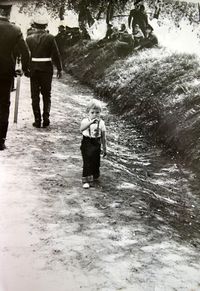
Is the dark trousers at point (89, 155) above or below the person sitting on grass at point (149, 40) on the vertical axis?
below

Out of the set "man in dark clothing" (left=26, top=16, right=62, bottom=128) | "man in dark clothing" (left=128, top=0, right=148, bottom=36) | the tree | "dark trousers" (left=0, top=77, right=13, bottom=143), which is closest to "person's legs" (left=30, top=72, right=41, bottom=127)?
"man in dark clothing" (left=26, top=16, right=62, bottom=128)

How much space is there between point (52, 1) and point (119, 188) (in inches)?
56.9

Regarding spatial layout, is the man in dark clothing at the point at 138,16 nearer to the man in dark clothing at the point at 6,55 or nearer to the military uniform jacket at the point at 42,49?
the military uniform jacket at the point at 42,49

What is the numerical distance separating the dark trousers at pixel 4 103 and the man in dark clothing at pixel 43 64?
55 centimetres

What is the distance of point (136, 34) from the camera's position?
168 inches

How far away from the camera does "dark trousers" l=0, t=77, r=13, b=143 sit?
11.8 feet

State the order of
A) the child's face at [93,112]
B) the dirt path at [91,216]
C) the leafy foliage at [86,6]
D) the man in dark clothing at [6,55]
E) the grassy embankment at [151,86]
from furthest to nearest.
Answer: the grassy embankment at [151,86] < the leafy foliage at [86,6] < the man in dark clothing at [6,55] < the child's face at [93,112] < the dirt path at [91,216]

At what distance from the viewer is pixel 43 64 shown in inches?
163

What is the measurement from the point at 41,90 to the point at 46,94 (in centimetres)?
8

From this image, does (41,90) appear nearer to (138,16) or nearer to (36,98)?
(36,98)

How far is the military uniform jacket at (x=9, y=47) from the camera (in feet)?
11.5

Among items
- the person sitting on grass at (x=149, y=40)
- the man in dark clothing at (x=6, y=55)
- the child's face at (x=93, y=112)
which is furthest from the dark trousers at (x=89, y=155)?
the person sitting on grass at (x=149, y=40)

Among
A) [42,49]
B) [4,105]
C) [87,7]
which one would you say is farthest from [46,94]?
[87,7]

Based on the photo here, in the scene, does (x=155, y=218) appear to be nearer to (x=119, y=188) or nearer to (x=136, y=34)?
(x=119, y=188)
